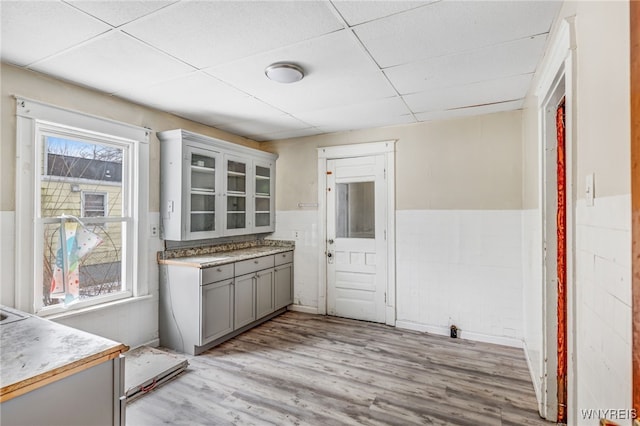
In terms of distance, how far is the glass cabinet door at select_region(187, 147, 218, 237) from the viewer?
3363 mm

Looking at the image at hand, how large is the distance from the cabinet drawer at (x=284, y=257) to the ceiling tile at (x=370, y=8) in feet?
10.0

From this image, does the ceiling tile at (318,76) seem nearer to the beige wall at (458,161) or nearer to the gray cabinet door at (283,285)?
the beige wall at (458,161)

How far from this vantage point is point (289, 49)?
2.08m

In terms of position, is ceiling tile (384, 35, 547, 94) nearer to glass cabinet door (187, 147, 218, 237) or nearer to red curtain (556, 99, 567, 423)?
red curtain (556, 99, 567, 423)

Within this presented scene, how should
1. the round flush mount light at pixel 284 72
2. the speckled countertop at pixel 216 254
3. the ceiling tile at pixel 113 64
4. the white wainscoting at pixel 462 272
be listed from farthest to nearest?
the white wainscoting at pixel 462 272 → the speckled countertop at pixel 216 254 → the round flush mount light at pixel 284 72 → the ceiling tile at pixel 113 64

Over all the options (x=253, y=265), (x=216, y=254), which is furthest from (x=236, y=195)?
(x=253, y=265)

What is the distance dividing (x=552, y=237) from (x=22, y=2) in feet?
11.1

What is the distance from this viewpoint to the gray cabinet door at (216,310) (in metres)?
3.08

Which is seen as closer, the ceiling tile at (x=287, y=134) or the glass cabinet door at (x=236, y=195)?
the glass cabinet door at (x=236, y=195)

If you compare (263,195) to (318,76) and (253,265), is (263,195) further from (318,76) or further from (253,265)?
(318,76)

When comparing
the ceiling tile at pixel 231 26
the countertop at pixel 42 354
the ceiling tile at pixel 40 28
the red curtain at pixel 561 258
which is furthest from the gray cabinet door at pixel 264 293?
the red curtain at pixel 561 258

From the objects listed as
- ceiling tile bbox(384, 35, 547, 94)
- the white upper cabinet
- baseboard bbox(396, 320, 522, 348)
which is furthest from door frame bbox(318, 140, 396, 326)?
ceiling tile bbox(384, 35, 547, 94)

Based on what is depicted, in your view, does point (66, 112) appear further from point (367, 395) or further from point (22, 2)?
point (367, 395)

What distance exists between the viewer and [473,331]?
345 centimetres
